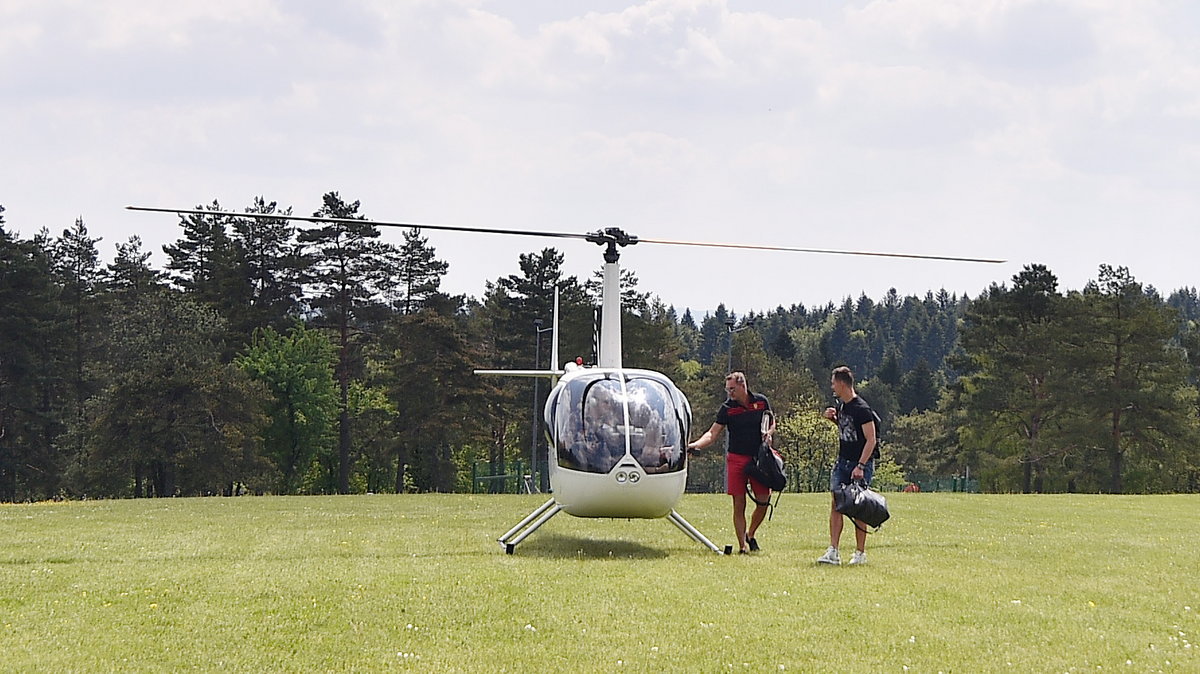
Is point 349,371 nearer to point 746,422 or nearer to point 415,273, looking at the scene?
point 415,273

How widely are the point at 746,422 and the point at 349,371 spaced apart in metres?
49.8

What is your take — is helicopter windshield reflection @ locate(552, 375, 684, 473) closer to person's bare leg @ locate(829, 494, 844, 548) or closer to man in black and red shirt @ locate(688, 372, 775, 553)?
man in black and red shirt @ locate(688, 372, 775, 553)

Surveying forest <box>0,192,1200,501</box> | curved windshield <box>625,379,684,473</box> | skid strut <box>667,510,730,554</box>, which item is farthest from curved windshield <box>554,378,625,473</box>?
forest <box>0,192,1200,501</box>

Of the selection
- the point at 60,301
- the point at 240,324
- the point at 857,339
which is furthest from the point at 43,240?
the point at 857,339

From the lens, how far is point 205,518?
1878 centimetres

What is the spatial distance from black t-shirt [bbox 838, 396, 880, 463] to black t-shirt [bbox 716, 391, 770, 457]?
123 centimetres

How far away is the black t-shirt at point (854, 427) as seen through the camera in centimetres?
1140

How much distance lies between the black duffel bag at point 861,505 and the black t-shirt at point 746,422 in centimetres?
148

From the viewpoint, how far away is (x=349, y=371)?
6031cm

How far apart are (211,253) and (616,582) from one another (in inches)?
2069

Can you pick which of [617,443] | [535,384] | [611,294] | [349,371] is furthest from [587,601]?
[349,371]

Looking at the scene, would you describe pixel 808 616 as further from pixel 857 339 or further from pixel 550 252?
pixel 857 339

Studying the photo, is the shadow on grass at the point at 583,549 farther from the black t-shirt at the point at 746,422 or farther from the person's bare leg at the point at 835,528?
the person's bare leg at the point at 835,528

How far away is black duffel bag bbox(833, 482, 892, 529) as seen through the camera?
11.4 meters
